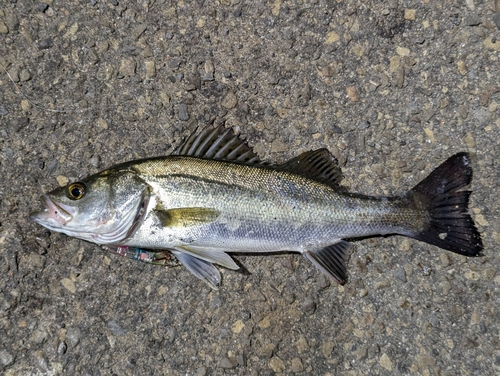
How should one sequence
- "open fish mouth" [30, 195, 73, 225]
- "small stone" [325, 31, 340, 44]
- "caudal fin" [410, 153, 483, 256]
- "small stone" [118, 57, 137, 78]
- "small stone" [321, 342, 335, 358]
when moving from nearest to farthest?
1. "open fish mouth" [30, 195, 73, 225]
2. "caudal fin" [410, 153, 483, 256]
3. "small stone" [321, 342, 335, 358]
4. "small stone" [118, 57, 137, 78]
5. "small stone" [325, 31, 340, 44]

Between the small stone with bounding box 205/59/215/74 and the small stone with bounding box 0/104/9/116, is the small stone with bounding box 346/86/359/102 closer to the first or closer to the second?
the small stone with bounding box 205/59/215/74

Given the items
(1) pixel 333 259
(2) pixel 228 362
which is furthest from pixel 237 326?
(1) pixel 333 259

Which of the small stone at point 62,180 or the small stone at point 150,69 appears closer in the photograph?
the small stone at point 62,180

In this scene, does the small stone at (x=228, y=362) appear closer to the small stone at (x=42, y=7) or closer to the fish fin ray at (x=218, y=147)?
the fish fin ray at (x=218, y=147)

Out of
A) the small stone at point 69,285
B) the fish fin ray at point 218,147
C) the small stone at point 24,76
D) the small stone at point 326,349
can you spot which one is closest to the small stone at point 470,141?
the fish fin ray at point 218,147

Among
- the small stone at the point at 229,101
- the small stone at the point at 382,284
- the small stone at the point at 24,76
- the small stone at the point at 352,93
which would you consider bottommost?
the small stone at the point at 382,284

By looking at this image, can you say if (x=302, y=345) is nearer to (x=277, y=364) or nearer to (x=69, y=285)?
(x=277, y=364)

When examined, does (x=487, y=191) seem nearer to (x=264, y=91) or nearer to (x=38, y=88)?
(x=264, y=91)

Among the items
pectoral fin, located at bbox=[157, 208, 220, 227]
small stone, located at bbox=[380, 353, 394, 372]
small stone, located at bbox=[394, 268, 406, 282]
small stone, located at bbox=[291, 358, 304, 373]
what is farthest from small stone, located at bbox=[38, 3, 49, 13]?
small stone, located at bbox=[380, 353, 394, 372]
